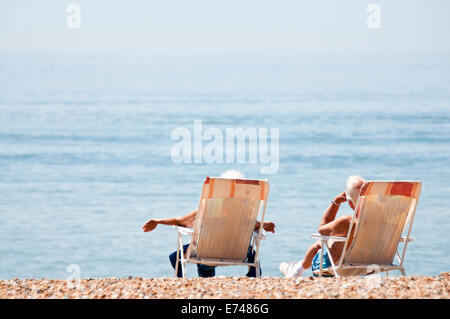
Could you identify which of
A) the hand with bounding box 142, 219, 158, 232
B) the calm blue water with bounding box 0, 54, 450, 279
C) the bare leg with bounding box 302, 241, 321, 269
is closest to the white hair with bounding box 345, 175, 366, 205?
the bare leg with bounding box 302, 241, 321, 269

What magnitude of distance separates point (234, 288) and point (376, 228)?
1156 millimetres

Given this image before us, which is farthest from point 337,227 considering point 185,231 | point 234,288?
point 234,288

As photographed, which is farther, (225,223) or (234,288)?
(225,223)

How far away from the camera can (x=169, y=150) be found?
2514cm

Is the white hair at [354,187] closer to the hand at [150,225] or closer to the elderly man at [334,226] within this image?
the elderly man at [334,226]

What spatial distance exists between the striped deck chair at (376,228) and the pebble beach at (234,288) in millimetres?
474

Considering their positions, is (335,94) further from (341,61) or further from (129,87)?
(341,61)

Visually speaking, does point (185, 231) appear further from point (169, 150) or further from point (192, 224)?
point (169, 150)

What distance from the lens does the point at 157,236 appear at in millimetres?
11367

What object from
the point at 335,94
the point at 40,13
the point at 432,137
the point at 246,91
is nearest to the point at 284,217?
the point at 432,137

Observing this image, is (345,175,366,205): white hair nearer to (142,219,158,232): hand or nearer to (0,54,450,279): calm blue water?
(142,219,158,232): hand

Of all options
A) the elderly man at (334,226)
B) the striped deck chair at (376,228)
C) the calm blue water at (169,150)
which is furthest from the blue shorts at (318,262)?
the calm blue water at (169,150)

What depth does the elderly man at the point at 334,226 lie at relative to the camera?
4539 mm

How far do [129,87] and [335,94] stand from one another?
1311cm
